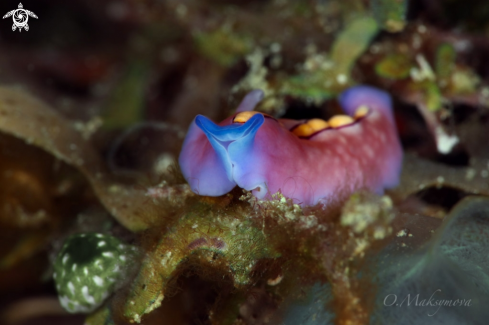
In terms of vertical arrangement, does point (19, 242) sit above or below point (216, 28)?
below

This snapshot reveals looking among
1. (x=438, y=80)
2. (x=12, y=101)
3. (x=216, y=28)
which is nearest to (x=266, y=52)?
(x=216, y=28)

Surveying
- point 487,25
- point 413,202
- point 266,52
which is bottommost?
point 413,202

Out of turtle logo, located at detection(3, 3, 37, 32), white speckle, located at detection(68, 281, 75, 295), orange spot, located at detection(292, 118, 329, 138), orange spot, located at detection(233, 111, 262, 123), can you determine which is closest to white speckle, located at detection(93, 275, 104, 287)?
white speckle, located at detection(68, 281, 75, 295)

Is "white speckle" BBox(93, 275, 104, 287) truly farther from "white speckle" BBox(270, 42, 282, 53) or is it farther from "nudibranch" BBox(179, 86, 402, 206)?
"white speckle" BBox(270, 42, 282, 53)

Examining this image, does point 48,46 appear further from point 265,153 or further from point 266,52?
point 265,153

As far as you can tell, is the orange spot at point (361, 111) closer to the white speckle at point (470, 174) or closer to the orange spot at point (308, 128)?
the orange spot at point (308, 128)

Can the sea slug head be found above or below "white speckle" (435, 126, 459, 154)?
above
